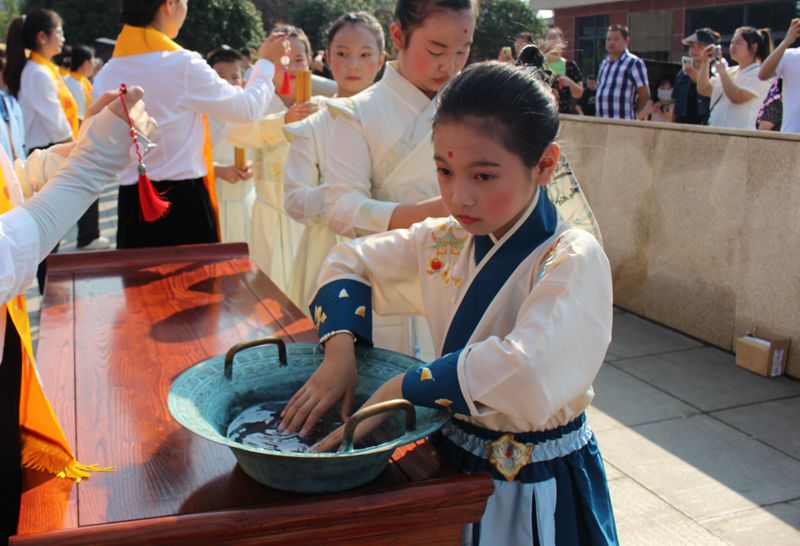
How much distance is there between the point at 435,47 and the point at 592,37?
804 inches

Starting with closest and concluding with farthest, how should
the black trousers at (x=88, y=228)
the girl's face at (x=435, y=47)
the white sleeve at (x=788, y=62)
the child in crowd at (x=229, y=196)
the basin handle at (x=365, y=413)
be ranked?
the basin handle at (x=365, y=413), the girl's face at (x=435, y=47), the child in crowd at (x=229, y=196), the white sleeve at (x=788, y=62), the black trousers at (x=88, y=228)

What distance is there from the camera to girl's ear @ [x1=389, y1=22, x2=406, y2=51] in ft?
7.02

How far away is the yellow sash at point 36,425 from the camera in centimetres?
126

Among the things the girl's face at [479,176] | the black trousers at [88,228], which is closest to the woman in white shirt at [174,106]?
the girl's face at [479,176]

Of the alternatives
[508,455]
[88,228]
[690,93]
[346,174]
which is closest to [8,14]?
[88,228]

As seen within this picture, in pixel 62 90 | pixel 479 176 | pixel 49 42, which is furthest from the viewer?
pixel 62 90

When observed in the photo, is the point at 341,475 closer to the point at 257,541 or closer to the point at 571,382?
the point at 257,541

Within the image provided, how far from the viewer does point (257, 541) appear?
108cm

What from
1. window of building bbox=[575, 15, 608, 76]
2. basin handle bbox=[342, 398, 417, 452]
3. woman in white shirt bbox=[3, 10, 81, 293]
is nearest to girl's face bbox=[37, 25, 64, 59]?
woman in white shirt bbox=[3, 10, 81, 293]

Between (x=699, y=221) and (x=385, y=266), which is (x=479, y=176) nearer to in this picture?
(x=385, y=266)

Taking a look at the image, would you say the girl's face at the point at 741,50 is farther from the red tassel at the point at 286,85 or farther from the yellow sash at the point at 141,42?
the yellow sash at the point at 141,42

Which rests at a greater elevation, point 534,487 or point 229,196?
point 229,196

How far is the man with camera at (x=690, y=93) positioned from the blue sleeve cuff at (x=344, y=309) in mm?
6278

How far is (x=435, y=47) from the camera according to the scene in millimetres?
2086
